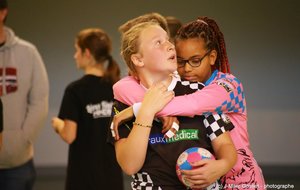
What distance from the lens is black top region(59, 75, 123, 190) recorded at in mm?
3887

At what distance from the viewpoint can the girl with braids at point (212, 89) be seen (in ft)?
6.50

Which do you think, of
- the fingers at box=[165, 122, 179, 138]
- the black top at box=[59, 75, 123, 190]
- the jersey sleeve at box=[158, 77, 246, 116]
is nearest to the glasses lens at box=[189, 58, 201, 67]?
the jersey sleeve at box=[158, 77, 246, 116]

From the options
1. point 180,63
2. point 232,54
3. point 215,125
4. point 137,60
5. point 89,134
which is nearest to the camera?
point 215,125

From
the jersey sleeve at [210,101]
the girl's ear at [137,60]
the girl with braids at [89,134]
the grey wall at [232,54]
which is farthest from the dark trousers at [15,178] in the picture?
the jersey sleeve at [210,101]

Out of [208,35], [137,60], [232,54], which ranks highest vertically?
[232,54]

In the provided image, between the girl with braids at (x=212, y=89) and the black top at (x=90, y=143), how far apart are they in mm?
1758

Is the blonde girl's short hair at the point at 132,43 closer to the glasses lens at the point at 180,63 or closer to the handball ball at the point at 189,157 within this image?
the glasses lens at the point at 180,63

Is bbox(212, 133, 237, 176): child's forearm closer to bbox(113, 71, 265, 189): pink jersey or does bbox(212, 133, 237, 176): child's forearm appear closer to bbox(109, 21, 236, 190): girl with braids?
bbox(109, 21, 236, 190): girl with braids

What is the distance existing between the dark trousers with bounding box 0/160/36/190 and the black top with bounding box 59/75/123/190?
1.08 feet

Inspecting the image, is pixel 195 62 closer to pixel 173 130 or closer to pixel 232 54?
pixel 173 130

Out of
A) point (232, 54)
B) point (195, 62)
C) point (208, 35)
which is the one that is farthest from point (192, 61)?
point (232, 54)

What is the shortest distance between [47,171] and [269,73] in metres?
3.56

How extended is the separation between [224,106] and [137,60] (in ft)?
1.26

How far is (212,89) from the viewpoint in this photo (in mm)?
2016
